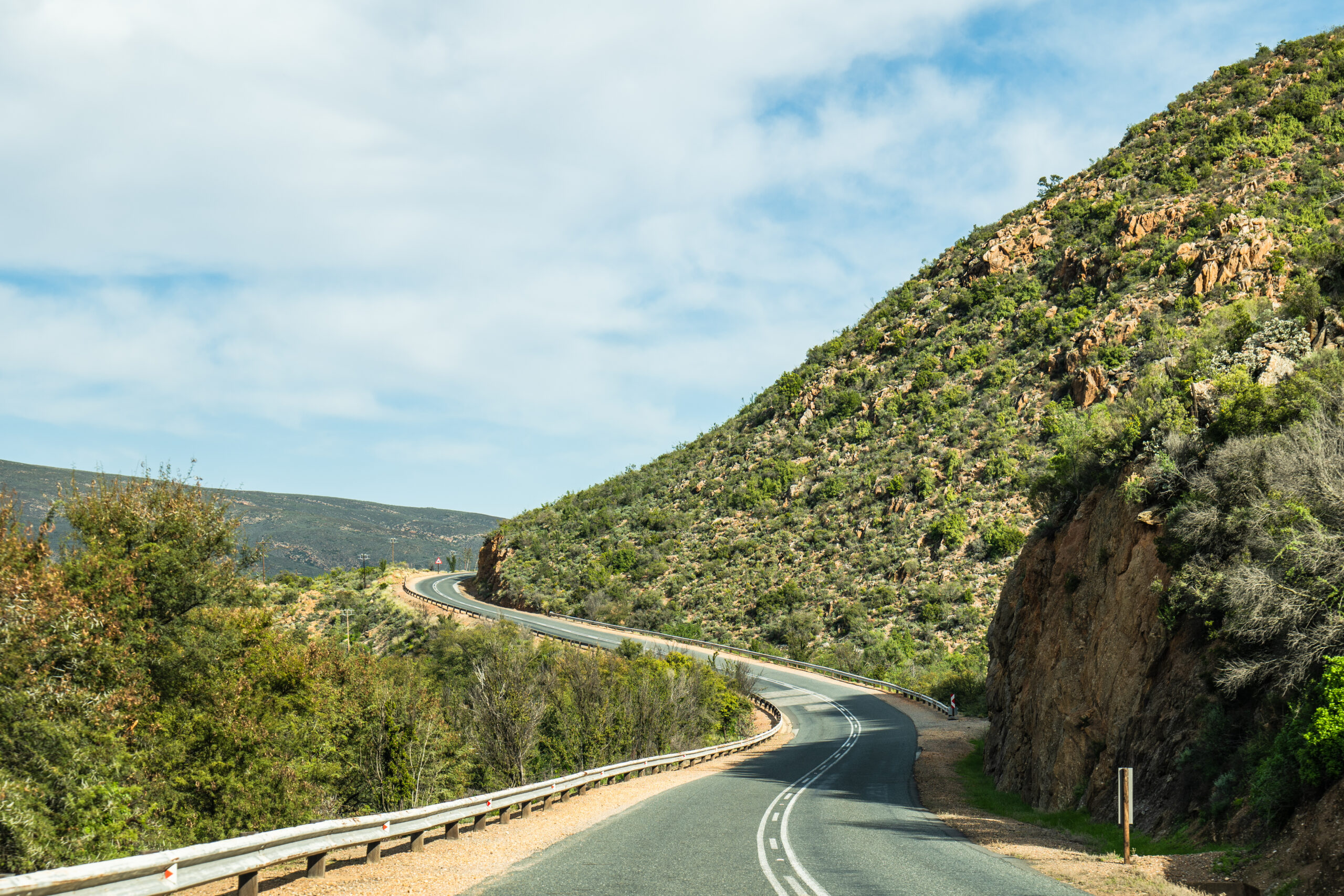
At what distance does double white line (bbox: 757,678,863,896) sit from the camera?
9.09 m

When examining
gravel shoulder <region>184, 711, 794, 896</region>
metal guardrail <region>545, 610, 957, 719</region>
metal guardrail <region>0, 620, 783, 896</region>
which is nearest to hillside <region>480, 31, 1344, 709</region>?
metal guardrail <region>545, 610, 957, 719</region>

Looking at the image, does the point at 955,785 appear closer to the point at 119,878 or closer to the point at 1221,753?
the point at 1221,753

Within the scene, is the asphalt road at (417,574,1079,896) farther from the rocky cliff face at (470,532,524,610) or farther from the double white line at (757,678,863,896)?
the rocky cliff face at (470,532,524,610)

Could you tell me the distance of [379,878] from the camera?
898 cm

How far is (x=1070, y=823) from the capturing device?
1552 centimetres

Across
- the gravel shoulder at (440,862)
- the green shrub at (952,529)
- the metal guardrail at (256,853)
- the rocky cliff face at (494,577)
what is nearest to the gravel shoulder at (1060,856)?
the gravel shoulder at (440,862)

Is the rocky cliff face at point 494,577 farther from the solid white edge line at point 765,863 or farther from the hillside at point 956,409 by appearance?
the solid white edge line at point 765,863

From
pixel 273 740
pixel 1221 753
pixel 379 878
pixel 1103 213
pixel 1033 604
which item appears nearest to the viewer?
pixel 379 878

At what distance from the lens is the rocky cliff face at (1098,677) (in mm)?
13562

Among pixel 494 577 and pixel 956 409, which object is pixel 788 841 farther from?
pixel 494 577

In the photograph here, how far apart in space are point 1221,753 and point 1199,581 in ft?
9.15

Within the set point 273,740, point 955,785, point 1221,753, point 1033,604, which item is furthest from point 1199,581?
point 273,740

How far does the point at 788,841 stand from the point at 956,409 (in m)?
54.0

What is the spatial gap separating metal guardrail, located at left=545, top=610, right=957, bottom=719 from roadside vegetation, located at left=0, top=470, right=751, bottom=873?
819 inches
